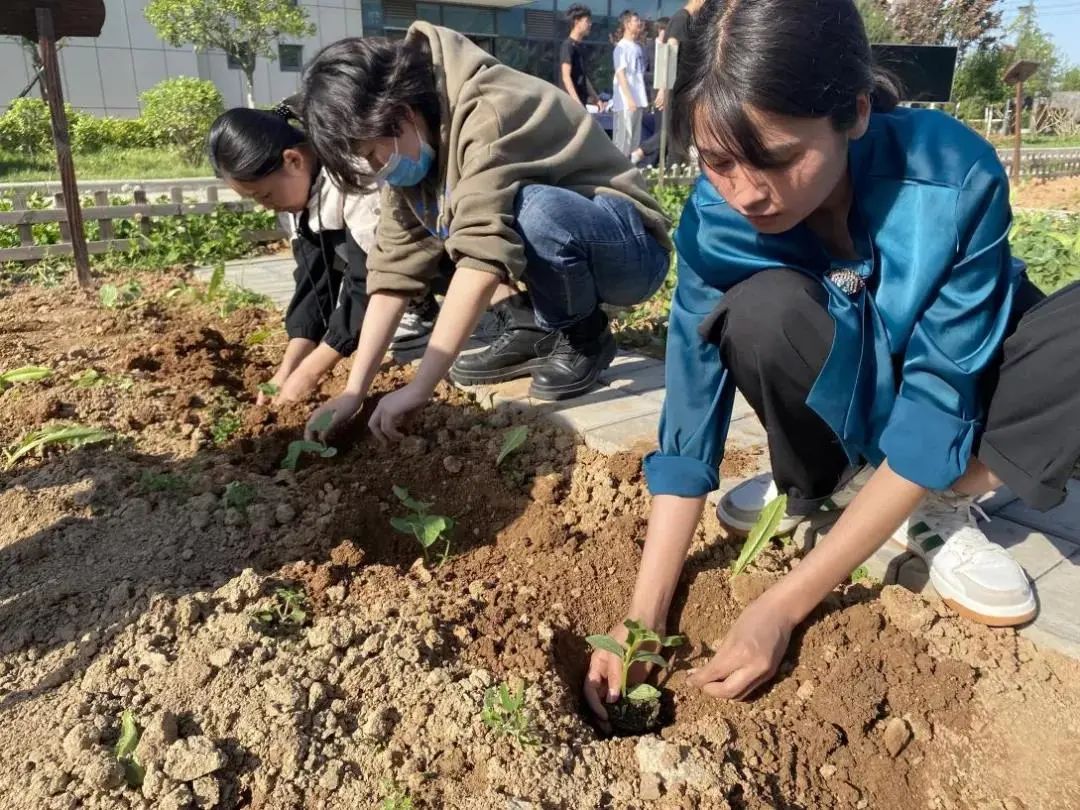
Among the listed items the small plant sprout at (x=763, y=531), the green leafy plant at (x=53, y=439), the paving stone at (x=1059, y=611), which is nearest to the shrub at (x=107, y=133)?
the green leafy plant at (x=53, y=439)

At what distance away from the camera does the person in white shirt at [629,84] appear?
891 centimetres

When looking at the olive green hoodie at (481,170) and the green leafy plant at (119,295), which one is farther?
the green leafy plant at (119,295)

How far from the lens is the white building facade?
60.0 feet

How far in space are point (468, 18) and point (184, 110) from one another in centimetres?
870

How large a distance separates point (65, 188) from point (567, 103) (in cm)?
357

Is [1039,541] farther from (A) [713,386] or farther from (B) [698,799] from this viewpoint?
(B) [698,799]

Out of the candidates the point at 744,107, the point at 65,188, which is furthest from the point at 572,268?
the point at 65,188

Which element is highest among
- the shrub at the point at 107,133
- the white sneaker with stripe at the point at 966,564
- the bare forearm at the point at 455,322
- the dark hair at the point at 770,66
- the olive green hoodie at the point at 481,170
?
the dark hair at the point at 770,66

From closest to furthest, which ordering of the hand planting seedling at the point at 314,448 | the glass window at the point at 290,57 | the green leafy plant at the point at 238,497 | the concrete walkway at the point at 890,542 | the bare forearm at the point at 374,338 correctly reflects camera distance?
the concrete walkway at the point at 890,542 < the green leafy plant at the point at 238,497 < the hand planting seedling at the point at 314,448 < the bare forearm at the point at 374,338 < the glass window at the point at 290,57

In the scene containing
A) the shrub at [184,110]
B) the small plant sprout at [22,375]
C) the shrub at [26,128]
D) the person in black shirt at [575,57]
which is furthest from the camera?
the shrub at [184,110]

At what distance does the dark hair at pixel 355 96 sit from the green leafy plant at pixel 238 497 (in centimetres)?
Result: 86

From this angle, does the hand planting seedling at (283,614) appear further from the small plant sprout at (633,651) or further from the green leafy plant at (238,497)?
the small plant sprout at (633,651)

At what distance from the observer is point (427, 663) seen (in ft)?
5.35

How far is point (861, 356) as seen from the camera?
1.70 metres
